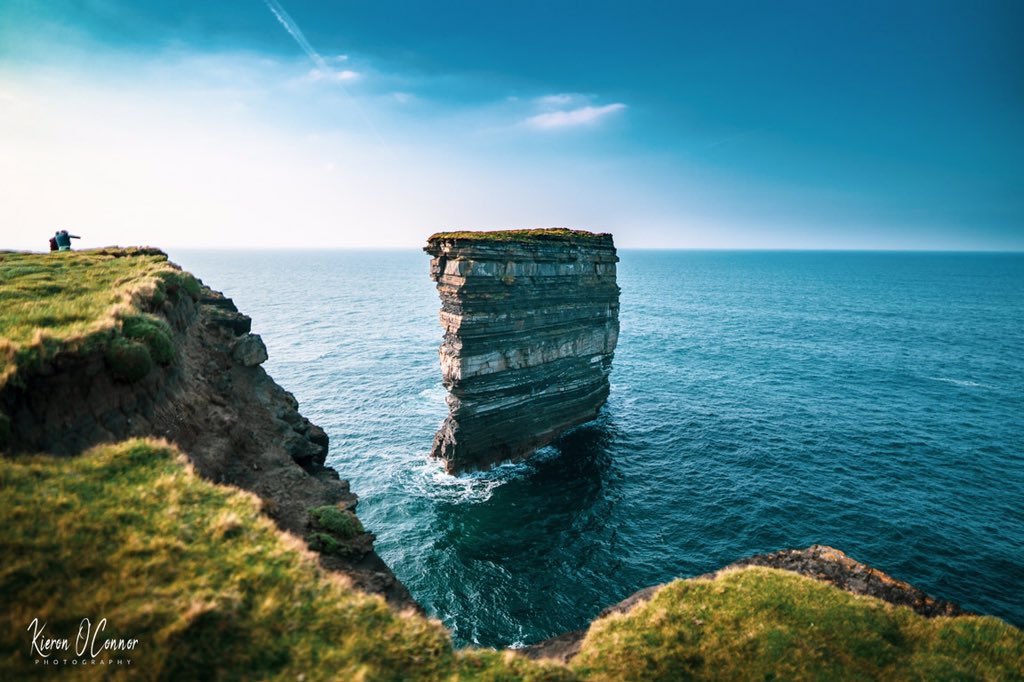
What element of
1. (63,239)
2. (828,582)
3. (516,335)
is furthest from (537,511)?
(63,239)

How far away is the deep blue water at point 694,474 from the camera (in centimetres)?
2923

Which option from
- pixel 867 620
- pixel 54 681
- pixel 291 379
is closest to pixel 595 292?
pixel 867 620

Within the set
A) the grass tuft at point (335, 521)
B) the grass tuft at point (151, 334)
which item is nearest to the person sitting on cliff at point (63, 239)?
the grass tuft at point (151, 334)

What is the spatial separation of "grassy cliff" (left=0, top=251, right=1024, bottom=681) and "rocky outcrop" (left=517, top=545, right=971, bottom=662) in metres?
1.35

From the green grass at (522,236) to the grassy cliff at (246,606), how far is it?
88.4 ft

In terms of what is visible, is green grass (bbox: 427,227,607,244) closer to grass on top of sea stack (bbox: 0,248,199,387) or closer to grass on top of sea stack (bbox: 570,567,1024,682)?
grass on top of sea stack (bbox: 0,248,199,387)

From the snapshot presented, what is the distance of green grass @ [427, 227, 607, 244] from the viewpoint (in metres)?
41.4

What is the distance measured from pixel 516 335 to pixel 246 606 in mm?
36099

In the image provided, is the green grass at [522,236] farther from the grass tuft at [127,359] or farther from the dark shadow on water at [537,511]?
the grass tuft at [127,359]

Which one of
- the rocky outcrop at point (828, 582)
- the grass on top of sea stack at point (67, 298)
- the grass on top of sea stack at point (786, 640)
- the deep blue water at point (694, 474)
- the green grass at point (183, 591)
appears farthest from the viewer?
the deep blue water at point (694, 474)

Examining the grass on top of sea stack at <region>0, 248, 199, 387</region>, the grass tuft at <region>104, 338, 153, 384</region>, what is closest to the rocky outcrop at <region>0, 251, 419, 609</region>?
the grass tuft at <region>104, 338, 153, 384</region>

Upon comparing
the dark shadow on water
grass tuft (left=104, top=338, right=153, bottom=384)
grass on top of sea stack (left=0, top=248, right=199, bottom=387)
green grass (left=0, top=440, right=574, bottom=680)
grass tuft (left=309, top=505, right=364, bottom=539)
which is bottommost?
the dark shadow on water

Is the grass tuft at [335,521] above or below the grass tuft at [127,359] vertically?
below

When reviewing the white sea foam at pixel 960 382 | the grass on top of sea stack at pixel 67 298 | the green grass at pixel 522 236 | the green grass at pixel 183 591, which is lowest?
the white sea foam at pixel 960 382
